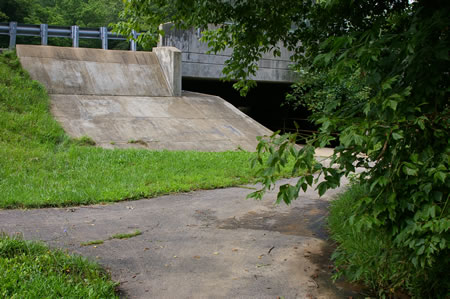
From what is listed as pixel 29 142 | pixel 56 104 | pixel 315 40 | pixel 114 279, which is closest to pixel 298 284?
pixel 114 279

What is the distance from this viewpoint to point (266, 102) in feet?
83.7

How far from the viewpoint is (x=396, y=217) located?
139 inches


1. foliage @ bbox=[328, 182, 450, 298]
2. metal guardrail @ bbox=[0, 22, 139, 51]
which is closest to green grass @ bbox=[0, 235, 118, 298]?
foliage @ bbox=[328, 182, 450, 298]

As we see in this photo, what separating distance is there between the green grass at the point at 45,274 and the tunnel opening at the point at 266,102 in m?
17.1

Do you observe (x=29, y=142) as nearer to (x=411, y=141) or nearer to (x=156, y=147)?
(x=156, y=147)

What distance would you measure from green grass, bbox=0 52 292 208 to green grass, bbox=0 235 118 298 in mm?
2458

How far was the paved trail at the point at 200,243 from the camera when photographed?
14.7 ft

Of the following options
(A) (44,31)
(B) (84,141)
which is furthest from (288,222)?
(A) (44,31)

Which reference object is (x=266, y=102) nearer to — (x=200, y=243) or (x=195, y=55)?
(x=195, y=55)

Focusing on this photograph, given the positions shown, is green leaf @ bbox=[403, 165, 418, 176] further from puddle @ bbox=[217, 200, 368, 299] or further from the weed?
the weed

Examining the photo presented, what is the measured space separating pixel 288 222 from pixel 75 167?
448 centimetres

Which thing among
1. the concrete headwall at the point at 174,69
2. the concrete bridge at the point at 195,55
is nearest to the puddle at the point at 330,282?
the concrete headwall at the point at 174,69

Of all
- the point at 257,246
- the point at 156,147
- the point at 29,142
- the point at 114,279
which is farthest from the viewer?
the point at 156,147

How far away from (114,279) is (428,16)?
3.50m
